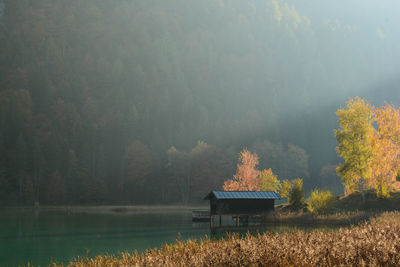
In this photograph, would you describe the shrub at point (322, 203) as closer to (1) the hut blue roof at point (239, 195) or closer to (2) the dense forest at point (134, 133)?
(1) the hut blue roof at point (239, 195)

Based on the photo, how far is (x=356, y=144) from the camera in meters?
54.4

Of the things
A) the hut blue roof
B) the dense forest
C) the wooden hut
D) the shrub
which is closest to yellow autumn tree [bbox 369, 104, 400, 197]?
the shrub

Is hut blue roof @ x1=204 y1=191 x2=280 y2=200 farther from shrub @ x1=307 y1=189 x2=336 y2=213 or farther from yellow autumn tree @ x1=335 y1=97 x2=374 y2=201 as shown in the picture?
yellow autumn tree @ x1=335 y1=97 x2=374 y2=201

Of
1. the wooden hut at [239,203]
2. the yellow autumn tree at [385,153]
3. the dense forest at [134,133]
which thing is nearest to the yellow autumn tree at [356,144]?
the yellow autumn tree at [385,153]

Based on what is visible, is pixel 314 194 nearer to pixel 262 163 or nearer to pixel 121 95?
pixel 262 163

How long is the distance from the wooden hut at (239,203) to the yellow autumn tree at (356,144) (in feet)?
32.7

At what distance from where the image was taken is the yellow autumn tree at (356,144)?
177ft

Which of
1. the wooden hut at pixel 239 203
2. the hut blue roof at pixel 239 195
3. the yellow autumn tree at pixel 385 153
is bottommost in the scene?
the wooden hut at pixel 239 203

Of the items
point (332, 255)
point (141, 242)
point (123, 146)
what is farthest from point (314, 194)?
point (123, 146)

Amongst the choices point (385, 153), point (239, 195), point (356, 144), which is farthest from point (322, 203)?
point (239, 195)

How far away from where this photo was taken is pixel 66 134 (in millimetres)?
152875

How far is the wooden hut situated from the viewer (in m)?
56.1

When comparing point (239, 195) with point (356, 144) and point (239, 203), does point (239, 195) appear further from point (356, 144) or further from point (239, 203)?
point (356, 144)

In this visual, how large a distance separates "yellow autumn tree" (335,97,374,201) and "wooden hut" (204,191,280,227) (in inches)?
393
